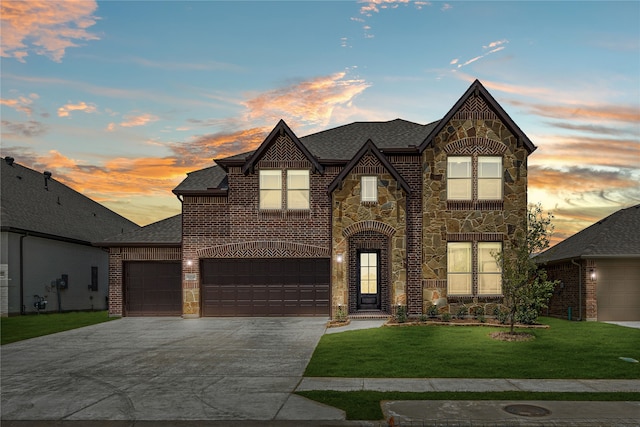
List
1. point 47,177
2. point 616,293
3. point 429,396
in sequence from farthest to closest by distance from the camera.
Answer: point 47,177
point 616,293
point 429,396

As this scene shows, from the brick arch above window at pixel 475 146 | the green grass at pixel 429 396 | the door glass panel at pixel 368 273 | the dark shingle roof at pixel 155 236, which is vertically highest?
the brick arch above window at pixel 475 146

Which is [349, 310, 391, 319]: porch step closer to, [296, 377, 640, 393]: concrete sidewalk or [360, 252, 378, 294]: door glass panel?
[360, 252, 378, 294]: door glass panel

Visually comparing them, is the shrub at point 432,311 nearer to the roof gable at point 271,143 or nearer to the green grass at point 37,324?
the roof gable at point 271,143

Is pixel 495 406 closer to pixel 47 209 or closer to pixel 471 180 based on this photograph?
pixel 471 180

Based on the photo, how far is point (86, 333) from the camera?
22.5 metres

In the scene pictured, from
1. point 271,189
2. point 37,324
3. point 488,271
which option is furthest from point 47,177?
point 488,271

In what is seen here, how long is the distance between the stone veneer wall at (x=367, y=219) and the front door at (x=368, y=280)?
152 centimetres

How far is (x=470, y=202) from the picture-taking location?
86.6 ft

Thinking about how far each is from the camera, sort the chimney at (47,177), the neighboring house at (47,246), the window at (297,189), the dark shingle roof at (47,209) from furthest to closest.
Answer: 1. the chimney at (47,177)
2. the dark shingle roof at (47,209)
3. the neighboring house at (47,246)
4. the window at (297,189)

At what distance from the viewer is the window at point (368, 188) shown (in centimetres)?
2664

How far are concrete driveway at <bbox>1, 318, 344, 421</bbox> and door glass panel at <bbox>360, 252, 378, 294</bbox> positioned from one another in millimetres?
5310

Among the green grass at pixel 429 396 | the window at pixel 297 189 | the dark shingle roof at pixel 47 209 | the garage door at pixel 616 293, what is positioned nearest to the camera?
the green grass at pixel 429 396

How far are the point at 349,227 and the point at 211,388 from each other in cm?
1481

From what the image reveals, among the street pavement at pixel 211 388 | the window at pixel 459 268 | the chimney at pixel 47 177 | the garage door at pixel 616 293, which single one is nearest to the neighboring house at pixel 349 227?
the window at pixel 459 268
